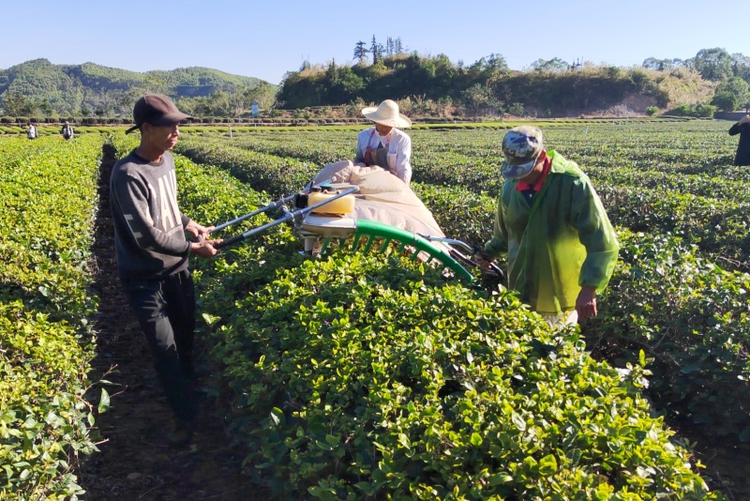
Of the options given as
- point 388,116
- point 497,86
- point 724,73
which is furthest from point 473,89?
point 388,116

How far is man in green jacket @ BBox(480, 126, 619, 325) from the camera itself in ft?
10.6

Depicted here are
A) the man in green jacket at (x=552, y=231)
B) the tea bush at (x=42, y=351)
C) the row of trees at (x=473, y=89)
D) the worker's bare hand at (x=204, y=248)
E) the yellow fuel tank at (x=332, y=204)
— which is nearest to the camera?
the tea bush at (x=42, y=351)

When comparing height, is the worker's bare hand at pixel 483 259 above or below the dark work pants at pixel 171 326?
above

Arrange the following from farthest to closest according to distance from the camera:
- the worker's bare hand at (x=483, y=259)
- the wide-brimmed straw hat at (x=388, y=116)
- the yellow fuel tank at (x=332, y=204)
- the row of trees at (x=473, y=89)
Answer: the row of trees at (x=473, y=89) < the wide-brimmed straw hat at (x=388, y=116) < the worker's bare hand at (x=483, y=259) < the yellow fuel tank at (x=332, y=204)

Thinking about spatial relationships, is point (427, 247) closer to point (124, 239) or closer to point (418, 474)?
point (124, 239)

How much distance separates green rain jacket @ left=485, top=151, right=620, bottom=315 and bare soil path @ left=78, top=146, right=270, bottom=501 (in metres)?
2.03

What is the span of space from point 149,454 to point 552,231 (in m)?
2.91

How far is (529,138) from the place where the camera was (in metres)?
3.19

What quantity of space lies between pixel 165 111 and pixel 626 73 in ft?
290

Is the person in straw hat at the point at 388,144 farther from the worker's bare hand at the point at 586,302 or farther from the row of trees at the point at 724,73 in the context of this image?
the row of trees at the point at 724,73

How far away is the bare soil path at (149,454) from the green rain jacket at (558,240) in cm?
203

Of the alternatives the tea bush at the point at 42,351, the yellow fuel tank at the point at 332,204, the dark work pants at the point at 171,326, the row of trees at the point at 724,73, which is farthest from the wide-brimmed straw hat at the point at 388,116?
the row of trees at the point at 724,73

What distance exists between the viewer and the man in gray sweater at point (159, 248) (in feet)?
10.9

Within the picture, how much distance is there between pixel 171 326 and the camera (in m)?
3.81
